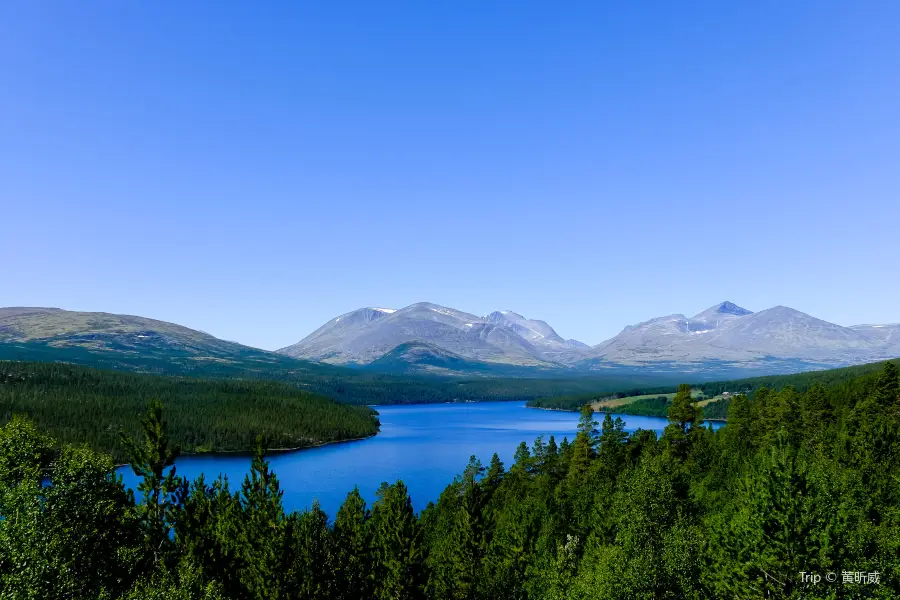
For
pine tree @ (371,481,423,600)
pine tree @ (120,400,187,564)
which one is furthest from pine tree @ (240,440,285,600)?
pine tree @ (371,481,423,600)

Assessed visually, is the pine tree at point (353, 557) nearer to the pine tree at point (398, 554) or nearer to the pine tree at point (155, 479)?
the pine tree at point (398, 554)

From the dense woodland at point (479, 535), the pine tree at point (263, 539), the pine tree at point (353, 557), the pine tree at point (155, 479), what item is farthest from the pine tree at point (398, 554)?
the pine tree at point (155, 479)

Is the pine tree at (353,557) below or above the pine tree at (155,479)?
below

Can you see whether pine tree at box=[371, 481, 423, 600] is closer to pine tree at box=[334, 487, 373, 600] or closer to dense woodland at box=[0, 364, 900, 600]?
dense woodland at box=[0, 364, 900, 600]

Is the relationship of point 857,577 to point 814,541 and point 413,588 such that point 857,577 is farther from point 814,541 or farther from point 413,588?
point 413,588

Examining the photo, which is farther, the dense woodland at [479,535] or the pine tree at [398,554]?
the pine tree at [398,554]

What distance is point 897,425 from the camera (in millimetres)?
62344

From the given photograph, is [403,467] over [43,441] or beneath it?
beneath

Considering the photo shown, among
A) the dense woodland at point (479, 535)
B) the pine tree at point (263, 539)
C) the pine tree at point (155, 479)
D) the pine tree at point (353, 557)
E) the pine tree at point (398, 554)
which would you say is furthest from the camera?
the pine tree at point (398, 554)

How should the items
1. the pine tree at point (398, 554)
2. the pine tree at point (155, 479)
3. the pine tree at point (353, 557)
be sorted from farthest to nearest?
1. the pine tree at point (398, 554)
2. the pine tree at point (353, 557)
3. the pine tree at point (155, 479)

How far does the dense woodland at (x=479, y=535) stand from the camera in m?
26.4

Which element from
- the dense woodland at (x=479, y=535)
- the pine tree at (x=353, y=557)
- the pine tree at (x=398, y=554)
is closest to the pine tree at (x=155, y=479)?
the dense woodland at (x=479, y=535)

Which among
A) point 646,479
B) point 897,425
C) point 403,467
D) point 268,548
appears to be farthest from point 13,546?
point 403,467

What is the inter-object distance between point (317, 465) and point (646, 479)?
162m
